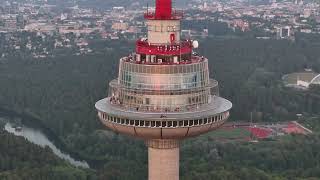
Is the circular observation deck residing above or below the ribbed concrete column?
above

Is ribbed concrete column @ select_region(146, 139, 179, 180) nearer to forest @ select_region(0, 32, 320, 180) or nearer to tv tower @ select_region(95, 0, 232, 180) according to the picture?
tv tower @ select_region(95, 0, 232, 180)

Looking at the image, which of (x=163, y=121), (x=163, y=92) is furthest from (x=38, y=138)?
(x=163, y=121)

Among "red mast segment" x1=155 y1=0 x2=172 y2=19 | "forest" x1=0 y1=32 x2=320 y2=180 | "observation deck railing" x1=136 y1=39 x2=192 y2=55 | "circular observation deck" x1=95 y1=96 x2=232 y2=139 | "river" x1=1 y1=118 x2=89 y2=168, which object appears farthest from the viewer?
"river" x1=1 y1=118 x2=89 y2=168

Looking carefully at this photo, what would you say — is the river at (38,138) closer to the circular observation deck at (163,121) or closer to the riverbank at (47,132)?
the riverbank at (47,132)

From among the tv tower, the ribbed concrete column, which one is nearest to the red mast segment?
the tv tower

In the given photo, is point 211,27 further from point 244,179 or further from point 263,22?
point 244,179

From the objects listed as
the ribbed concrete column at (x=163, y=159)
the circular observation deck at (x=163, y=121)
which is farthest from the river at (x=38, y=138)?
the circular observation deck at (x=163, y=121)

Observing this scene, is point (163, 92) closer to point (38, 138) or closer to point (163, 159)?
point (163, 159)

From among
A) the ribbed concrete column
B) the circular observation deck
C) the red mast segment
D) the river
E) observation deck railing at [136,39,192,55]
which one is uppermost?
the red mast segment
